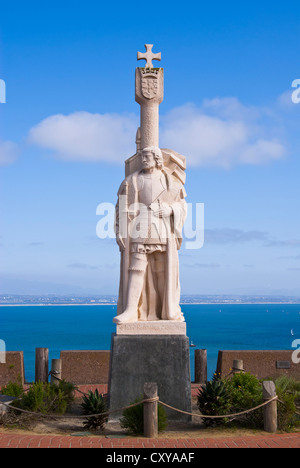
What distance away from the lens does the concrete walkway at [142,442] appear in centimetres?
794

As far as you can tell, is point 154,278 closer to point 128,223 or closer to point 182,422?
point 128,223

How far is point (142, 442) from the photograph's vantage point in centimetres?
814

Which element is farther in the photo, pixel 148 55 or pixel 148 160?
pixel 148 55

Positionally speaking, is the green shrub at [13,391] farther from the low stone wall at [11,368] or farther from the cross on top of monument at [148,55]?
the cross on top of monument at [148,55]

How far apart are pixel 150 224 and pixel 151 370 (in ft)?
8.75

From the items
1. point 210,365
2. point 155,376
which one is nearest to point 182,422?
point 155,376

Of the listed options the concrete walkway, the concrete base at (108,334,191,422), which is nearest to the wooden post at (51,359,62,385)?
the concrete base at (108,334,191,422)

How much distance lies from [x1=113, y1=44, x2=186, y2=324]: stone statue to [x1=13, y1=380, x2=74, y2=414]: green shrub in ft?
6.33

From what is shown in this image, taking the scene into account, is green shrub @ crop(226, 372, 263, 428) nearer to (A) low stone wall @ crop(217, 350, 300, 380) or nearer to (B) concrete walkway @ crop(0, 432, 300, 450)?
(B) concrete walkway @ crop(0, 432, 300, 450)

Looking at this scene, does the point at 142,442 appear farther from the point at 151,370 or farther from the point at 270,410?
the point at 270,410

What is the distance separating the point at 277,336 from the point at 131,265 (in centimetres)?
7748

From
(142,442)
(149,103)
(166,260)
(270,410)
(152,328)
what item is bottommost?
(142,442)

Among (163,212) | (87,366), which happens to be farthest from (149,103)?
(87,366)

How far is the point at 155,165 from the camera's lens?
35.3 feet
